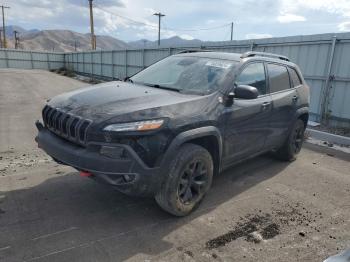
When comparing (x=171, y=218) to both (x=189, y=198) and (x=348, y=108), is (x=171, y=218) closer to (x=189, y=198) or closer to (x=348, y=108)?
(x=189, y=198)

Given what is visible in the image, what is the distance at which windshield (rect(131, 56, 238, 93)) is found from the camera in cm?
401

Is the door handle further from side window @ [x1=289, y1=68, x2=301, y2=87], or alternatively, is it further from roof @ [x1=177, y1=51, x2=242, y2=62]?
side window @ [x1=289, y1=68, x2=301, y2=87]

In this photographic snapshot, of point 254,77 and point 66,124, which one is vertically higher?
point 254,77

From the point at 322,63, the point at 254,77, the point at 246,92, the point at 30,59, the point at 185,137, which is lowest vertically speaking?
the point at 30,59

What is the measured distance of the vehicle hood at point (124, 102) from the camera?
3205 millimetres

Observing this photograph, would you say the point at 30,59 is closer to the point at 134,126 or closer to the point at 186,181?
the point at 186,181

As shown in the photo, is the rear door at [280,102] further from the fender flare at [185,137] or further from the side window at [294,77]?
the fender flare at [185,137]

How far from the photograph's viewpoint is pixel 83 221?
351 centimetres

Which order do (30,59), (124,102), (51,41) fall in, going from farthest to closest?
1. (51,41)
2. (30,59)
3. (124,102)

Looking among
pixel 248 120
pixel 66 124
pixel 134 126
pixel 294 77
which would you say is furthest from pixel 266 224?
pixel 294 77

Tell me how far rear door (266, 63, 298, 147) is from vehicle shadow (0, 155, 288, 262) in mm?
953

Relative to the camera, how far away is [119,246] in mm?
3102

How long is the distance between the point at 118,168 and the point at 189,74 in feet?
5.83

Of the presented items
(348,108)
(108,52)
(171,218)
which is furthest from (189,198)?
(108,52)
